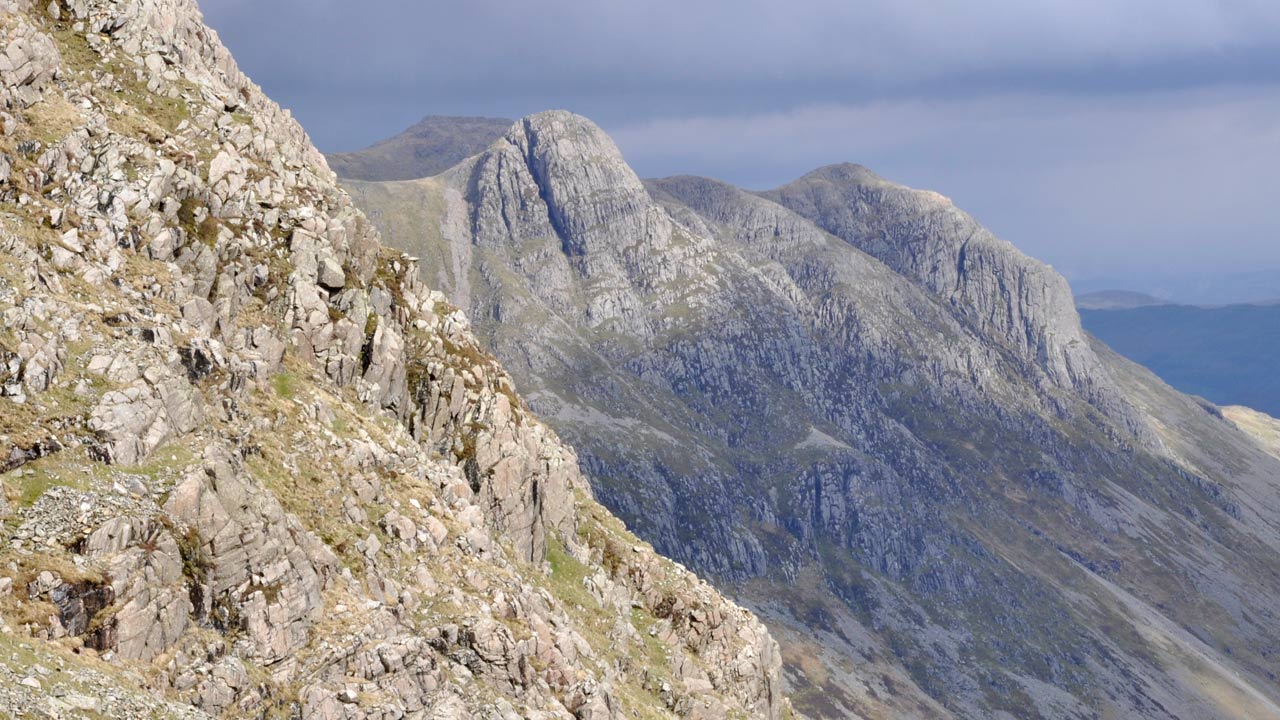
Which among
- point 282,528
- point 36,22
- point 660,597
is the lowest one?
point 660,597

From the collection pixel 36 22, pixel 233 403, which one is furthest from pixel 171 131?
pixel 233 403

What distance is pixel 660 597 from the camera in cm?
9312

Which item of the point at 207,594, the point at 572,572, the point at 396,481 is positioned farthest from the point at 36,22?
the point at 572,572

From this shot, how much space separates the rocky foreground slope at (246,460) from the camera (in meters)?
45.5

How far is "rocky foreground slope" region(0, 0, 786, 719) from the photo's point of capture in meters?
45.5

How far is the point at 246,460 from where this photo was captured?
5559cm

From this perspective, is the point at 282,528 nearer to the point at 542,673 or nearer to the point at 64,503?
the point at 64,503

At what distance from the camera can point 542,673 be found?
6075cm

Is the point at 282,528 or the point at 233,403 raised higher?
the point at 233,403

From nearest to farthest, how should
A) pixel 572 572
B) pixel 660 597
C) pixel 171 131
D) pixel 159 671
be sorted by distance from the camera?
pixel 159 671 < pixel 171 131 < pixel 572 572 < pixel 660 597

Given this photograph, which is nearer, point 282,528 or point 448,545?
point 282,528

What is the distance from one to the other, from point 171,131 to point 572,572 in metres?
48.0

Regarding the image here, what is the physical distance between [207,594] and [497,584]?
19.5m

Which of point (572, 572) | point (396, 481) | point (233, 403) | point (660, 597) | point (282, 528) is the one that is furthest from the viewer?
point (660, 597)
